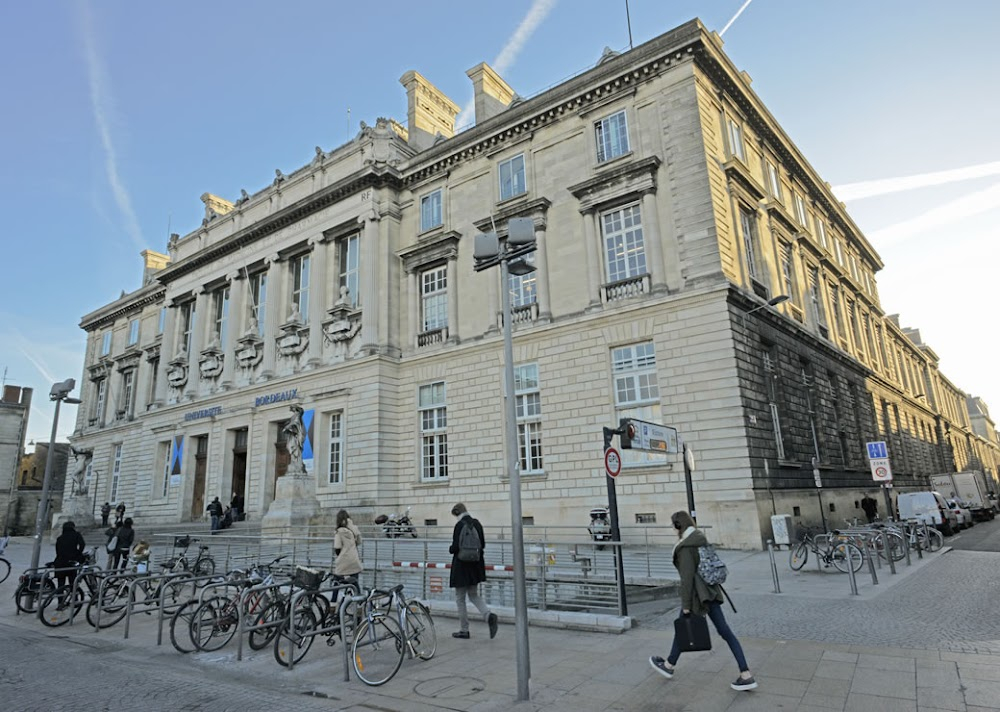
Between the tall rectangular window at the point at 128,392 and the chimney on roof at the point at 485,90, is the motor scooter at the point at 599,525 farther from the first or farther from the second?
the tall rectangular window at the point at 128,392

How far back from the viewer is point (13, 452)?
1895 inches

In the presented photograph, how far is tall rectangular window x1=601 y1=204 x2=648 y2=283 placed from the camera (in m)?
22.1

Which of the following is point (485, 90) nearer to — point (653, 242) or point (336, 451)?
point (653, 242)

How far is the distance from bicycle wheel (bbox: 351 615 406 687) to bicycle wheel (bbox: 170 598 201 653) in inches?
124

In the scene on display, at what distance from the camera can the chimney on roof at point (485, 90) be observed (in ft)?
98.9

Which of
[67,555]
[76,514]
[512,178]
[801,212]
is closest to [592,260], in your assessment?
[512,178]

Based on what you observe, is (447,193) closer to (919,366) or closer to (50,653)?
(50,653)

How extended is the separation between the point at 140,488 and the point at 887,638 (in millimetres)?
39540

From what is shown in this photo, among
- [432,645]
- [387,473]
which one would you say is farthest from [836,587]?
[387,473]

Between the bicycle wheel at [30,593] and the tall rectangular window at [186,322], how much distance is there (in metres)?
27.5

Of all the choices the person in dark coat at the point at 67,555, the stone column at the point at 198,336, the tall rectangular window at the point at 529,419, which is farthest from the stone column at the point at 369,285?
the person in dark coat at the point at 67,555

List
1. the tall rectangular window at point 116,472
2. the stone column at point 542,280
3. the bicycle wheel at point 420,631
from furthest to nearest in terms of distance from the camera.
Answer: the tall rectangular window at point 116,472
the stone column at point 542,280
the bicycle wheel at point 420,631

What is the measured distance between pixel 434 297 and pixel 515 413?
2100cm

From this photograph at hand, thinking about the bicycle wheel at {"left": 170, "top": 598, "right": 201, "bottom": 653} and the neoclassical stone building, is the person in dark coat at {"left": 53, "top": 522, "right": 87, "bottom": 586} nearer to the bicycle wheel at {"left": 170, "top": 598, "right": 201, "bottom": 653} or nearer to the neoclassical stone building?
the bicycle wheel at {"left": 170, "top": 598, "right": 201, "bottom": 653}
